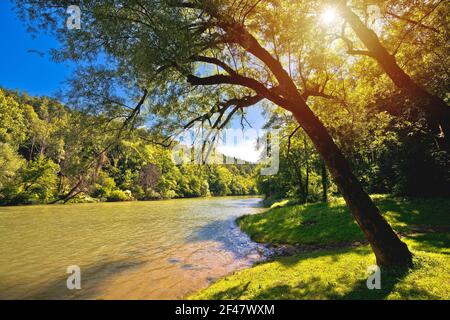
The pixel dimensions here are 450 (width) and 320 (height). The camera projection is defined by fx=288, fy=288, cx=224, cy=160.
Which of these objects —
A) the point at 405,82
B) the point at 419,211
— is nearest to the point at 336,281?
the point at 405,82

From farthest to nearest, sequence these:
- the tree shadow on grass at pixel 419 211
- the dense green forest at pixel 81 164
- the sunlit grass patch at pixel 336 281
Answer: the tree shadow on grass at pixel 419 211
the dense green forest at pixel 81 164
the sunlit grass patch at pixel 336 281

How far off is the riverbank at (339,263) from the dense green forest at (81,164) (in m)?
5.44

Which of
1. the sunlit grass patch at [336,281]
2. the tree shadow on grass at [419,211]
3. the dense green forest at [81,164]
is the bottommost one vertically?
the sunlit grass patch at [336,281]

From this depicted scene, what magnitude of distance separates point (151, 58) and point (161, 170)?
107m

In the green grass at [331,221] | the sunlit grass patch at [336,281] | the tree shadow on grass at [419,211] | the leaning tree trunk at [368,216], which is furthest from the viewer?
the tree shadow on grass at [419,211]

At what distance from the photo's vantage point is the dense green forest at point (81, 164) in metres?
9.70

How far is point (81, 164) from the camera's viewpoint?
367 inches

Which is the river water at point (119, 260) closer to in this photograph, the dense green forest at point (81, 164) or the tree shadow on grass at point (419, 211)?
the dense green forest at point (81, 164)

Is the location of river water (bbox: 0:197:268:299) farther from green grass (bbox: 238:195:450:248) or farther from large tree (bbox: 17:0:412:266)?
large tree (bbox: 17:0:412:266)

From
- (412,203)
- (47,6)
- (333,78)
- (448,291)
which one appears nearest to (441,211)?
(412,203)

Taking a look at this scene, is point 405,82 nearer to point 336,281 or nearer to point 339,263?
point 339,263

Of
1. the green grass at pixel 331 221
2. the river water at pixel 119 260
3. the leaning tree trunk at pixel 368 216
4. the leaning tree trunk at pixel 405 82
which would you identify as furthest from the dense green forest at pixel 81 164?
the leaning tree trunk at pixel 405 82

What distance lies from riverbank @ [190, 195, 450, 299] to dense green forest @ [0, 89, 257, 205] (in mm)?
5437
